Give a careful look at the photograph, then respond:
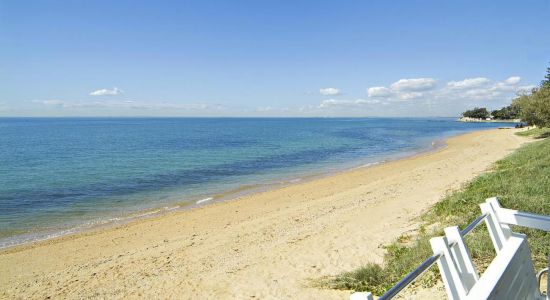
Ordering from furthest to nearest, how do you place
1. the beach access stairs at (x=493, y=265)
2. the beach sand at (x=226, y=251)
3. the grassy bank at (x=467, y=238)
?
the beach sand at (x=226, y=251) → the grassy bank at (x=467, y=238) → the beach access stairs at (x=493, y=265)

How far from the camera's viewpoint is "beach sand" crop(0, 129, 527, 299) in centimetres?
821

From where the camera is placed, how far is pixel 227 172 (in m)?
28.5

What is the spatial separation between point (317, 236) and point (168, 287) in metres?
4.81

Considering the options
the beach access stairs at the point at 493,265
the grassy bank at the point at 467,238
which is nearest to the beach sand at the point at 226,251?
the grassy bank at the point at 467,238

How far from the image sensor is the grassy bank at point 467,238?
20.1 ft

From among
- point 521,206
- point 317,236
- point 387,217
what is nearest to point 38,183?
point 317,236

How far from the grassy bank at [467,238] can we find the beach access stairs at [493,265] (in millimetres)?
2771

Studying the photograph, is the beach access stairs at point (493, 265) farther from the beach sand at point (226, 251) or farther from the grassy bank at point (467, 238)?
the beach sand at point (226, 251)

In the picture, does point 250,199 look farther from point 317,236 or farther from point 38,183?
point 38,183

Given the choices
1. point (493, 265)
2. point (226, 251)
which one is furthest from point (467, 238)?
point (226, 251)

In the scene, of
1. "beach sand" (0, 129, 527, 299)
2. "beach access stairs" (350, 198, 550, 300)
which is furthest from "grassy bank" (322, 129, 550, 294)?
"beach access stairs" (350, 198, 550, 300)

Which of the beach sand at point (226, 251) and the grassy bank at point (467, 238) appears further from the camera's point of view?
the beach sand at point (226, 251)

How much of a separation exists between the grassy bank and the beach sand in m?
0.52

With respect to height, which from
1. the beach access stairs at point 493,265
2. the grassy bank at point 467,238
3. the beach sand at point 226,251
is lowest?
the beach sand at point 226,251
